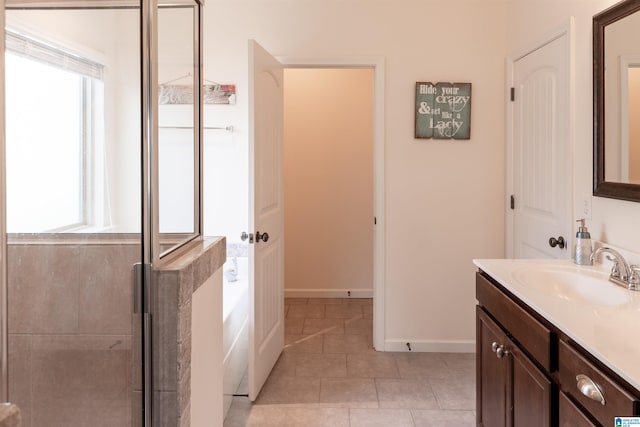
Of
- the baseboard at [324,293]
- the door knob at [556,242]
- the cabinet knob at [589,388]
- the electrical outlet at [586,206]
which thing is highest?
the electrical outlet at [586,206]

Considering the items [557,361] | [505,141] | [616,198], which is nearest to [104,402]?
[557,361]

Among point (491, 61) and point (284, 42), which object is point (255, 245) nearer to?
point (284, 42)

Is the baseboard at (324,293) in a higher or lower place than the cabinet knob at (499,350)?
lower

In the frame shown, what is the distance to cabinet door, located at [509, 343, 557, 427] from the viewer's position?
4.67 ft

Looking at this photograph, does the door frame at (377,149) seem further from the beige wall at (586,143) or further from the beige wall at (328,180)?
the beige wall at (328,180)

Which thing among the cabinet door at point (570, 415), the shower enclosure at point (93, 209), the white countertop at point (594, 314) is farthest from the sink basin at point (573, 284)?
the shower enclosure at point (93, 209)

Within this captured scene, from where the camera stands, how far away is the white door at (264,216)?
271cm

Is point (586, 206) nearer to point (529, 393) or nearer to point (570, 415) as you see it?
point (529, 393)

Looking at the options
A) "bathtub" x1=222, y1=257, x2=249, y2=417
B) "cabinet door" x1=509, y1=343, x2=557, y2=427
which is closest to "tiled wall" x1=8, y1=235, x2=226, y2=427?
"bathtub" x1=222, y1=257, x2=249, y2=417

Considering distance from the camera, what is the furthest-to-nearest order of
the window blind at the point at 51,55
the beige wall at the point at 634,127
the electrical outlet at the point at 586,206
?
the electrical outlet at the point at 586,206
the beige wall at the point at 634,127
the window blind at the point at 51,55

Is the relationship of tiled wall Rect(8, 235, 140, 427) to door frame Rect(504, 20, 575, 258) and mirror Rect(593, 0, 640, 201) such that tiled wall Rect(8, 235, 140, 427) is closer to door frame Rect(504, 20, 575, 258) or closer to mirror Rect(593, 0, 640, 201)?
mirror Rect(593, 0, 640, 201)

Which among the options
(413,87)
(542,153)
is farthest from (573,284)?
(413,87)

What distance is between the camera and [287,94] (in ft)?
15.9

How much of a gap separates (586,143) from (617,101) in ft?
1.03
